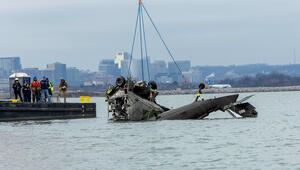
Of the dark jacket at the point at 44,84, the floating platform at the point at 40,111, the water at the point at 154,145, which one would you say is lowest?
the water at the point at 154,145

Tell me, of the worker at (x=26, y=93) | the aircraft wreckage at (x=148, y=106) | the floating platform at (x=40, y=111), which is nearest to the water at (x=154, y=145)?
the aircraft wreckage at (x=148, y=106)

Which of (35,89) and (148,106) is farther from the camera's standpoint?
(35,89)

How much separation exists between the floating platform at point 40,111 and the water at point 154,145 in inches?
37.4

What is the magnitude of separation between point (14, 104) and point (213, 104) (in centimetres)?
1141

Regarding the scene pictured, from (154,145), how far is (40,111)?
18.0 metres

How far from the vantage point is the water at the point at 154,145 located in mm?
34281

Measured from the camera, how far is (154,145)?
133 ft

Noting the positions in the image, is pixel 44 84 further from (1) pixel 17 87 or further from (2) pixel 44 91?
(1) pixel 17 87

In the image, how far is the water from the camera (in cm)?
3428

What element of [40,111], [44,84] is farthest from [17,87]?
[40,111]

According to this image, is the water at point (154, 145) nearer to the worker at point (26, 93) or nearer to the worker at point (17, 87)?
the worker at point (17, 87)

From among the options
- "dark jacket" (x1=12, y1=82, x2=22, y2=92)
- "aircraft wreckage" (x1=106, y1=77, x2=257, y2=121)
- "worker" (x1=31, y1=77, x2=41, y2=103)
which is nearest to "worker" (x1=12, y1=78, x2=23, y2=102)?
"dark jacket" (x1=12, y1=82, x2=22, y2=92)

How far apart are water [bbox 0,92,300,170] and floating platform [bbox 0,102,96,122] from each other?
A: 0.95m

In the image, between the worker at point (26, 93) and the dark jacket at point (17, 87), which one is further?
the worker at point (26, 93)
